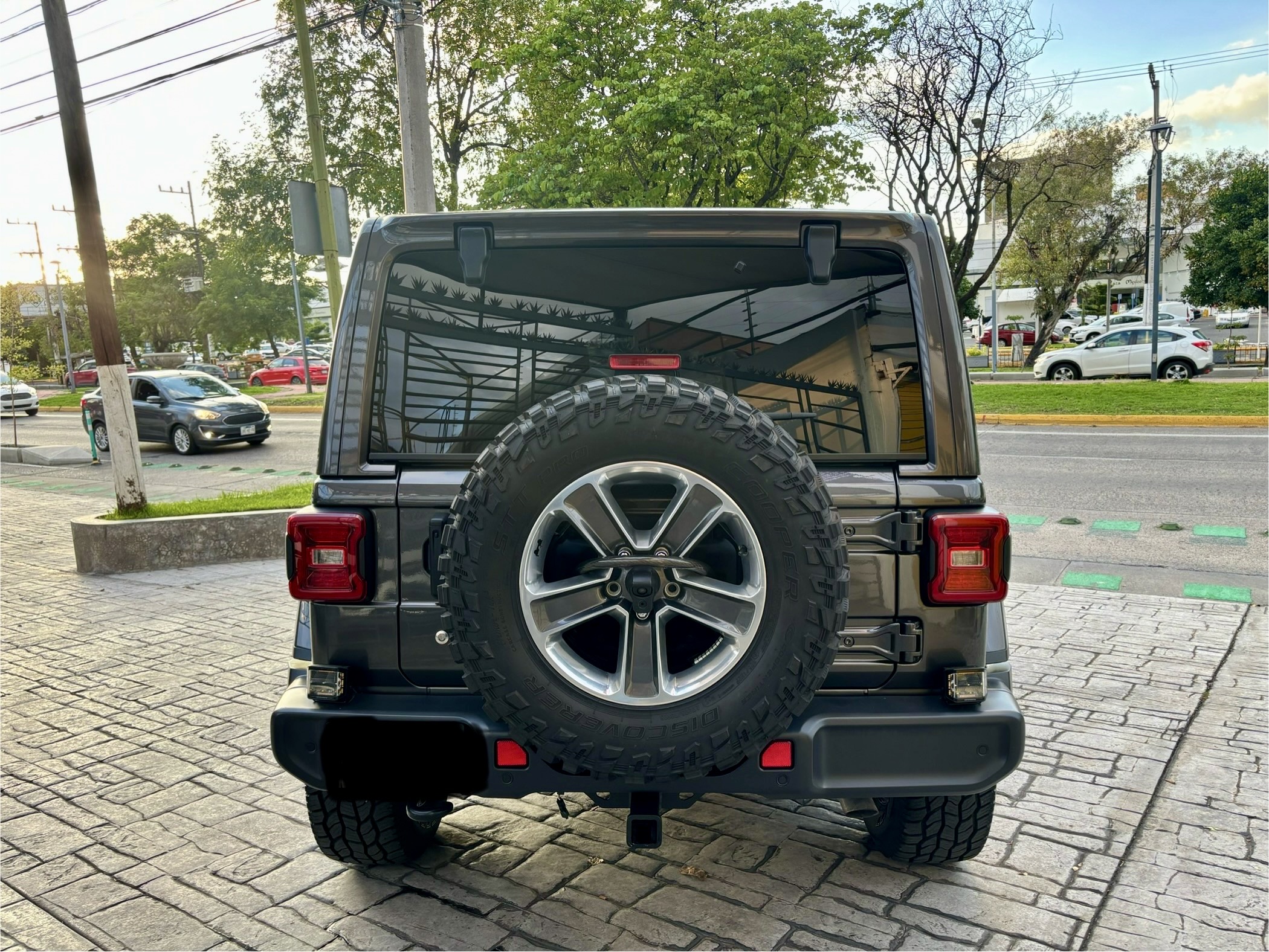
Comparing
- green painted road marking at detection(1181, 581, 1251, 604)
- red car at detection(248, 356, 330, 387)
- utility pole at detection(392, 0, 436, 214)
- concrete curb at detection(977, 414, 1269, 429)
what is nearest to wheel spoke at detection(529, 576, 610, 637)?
green painted road marking at detection(1181, 581, 1251, 604)

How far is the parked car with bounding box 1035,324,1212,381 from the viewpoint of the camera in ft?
75.5

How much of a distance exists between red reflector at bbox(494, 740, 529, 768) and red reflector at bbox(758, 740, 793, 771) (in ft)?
2.00

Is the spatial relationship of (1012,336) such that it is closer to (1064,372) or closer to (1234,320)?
(1234,320)

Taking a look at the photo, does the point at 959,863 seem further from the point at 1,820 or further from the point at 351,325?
the point at 1,820

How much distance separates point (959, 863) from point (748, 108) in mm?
19903

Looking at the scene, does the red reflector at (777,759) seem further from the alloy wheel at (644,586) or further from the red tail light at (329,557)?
the red tail light at (329,557)

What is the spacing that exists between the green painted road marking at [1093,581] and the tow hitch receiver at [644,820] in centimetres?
513

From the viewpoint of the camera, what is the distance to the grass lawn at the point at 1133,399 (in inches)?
618

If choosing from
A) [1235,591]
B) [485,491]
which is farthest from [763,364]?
[1235,591]

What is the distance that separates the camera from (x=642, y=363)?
2512 millimetres

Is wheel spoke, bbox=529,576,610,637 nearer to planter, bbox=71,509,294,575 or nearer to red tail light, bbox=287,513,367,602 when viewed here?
red tail light, bbox=287,513,367,602

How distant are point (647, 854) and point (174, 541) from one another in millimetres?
6224

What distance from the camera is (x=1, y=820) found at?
3.54 m

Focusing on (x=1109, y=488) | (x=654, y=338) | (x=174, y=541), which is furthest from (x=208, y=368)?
(x=654, y=338)
